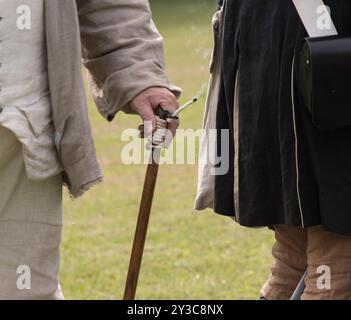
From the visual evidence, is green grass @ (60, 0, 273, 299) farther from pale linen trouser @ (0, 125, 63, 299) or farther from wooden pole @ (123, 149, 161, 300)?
pale linen trouser @ (0, 125, 63, 299)

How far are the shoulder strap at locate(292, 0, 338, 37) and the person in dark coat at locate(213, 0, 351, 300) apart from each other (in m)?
0.04

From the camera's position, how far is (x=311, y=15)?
3.05 meters

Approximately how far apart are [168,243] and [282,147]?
9.83 ft

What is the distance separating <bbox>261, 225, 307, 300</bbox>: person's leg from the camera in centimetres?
350

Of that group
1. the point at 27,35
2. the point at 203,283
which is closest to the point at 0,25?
the point at 27,35

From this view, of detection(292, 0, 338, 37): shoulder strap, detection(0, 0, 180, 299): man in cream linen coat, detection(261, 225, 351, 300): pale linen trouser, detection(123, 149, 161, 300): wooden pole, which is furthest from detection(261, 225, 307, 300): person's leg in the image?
detection(292, 0, 338, 37): shoulder strap

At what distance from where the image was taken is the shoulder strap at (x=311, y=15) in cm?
305

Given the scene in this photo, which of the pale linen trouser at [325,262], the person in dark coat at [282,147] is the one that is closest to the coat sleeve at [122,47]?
the person in dark coat at [282,147]

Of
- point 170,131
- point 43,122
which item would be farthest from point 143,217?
point 43,122

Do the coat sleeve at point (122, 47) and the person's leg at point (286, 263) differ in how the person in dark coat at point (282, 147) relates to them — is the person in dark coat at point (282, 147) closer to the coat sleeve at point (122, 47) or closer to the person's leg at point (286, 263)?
the person's leg at point (286, 263)

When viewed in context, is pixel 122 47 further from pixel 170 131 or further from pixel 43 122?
pixel 43 122

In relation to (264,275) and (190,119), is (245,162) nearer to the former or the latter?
(264,275)

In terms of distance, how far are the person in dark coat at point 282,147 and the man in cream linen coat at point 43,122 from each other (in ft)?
0.88
